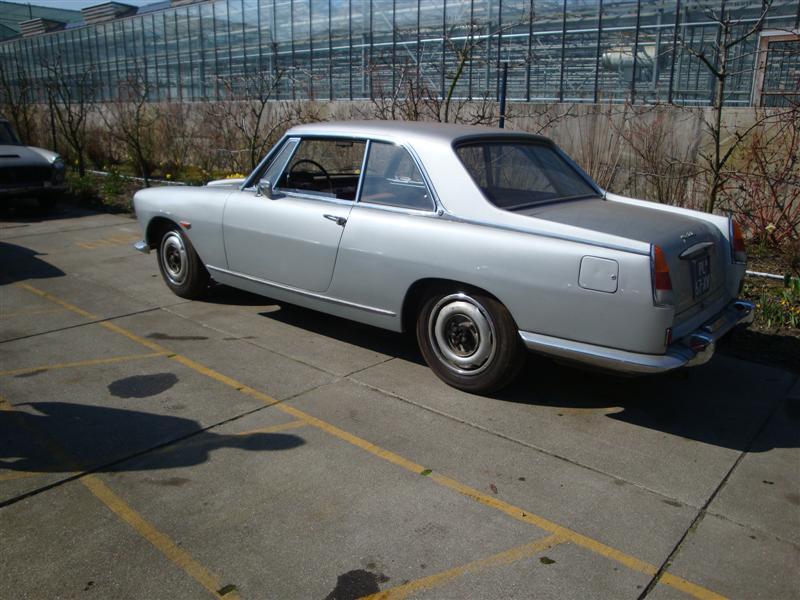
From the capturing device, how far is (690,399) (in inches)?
180

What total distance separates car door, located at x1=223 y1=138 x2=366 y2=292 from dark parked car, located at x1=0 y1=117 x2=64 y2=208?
7252 mm

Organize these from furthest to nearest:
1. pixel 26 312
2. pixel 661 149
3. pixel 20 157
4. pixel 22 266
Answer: pixel 20 157 < pixel 661 149 < pixel 22 266 < pixel 26 312

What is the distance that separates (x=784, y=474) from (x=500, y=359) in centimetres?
164

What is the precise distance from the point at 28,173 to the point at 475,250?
9817mm

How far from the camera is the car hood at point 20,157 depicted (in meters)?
11.0

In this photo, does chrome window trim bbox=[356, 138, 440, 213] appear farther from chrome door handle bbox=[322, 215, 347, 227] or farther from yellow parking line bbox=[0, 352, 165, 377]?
yellow parking line bbox=[0, 352, 165, 377]

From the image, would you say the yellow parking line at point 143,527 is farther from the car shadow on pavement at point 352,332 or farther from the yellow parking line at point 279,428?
the car shadow on pavement at point 352,332

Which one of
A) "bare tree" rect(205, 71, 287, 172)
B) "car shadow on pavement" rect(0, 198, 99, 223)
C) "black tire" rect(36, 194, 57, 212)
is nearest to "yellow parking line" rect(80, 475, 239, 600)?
"car shadow on pavement" rect(0, 198, 99, 223)

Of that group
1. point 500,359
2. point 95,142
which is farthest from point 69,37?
point 500,359

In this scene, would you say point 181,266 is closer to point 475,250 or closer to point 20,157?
point 475,250

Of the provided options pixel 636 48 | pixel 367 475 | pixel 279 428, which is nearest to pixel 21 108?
pixel 636 48

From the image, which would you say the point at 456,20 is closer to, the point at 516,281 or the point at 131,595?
the point at 516,281

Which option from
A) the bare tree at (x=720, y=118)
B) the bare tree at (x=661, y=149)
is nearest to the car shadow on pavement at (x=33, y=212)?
the bare tree at (x=661, y=149)

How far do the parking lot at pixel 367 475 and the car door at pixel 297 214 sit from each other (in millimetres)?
630
